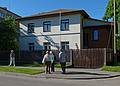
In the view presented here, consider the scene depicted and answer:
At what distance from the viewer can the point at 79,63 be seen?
1158 inches

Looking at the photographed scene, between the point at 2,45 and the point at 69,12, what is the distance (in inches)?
423

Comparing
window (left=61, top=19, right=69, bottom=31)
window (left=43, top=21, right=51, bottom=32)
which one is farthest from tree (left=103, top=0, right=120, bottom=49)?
window (left=43, top=21, right=51, bottom=32)

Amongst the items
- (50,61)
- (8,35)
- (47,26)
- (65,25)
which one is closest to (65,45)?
(65,25)

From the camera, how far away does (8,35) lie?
147ft

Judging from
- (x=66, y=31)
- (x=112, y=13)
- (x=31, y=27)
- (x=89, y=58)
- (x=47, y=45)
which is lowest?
(x=89, y=58)

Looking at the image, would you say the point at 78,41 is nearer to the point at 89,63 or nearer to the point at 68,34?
the point at 68,34

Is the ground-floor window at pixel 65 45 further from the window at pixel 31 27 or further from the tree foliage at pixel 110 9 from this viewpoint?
the tree foliage at pixel 110 9

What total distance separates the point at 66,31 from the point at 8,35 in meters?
8.78

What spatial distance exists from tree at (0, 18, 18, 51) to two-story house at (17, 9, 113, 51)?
5.28 feet

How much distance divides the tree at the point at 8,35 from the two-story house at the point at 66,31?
1609 mm

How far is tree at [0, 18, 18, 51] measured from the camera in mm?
44287

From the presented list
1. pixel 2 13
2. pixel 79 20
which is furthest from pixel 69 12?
pixel 2 13

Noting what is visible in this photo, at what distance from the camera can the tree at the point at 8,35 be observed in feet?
145

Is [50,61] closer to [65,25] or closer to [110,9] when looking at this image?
[110,9]
